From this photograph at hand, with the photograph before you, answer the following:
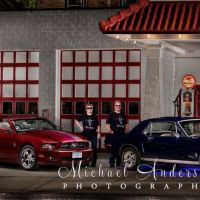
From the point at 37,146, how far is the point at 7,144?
120 centimetres

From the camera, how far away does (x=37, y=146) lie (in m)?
20.2

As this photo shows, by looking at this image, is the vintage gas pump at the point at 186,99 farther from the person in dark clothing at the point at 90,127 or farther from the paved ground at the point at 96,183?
the paved ground at the point at 96,183

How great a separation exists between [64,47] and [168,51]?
3.82 m

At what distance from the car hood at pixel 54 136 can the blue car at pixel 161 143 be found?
3.19 feet

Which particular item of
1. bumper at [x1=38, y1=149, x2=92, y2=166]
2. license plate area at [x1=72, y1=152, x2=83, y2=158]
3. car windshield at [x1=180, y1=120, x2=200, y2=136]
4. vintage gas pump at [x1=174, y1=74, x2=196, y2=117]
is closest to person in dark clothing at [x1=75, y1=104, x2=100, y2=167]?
license plate area at [x1=72, y1=152, x2=83, y2=158]

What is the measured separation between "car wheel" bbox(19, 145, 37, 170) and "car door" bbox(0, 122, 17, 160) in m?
0.34

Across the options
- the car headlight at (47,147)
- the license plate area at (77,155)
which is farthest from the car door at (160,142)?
the car headlight at (47,147)

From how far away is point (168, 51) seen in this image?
24875mm

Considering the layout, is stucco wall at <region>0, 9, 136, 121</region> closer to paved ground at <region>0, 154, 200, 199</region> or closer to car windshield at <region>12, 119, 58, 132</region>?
car windshield at <region>12, 119, 58, 132</region>

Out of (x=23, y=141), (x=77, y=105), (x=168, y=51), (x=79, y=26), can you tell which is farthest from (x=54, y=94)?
(x=23, y=141)

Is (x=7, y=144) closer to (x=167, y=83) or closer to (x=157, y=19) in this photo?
(x=157, y=19)

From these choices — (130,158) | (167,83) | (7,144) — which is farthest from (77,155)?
(167,83)

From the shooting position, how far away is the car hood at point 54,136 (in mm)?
20312

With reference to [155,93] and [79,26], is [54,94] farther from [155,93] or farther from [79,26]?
[155,93]
